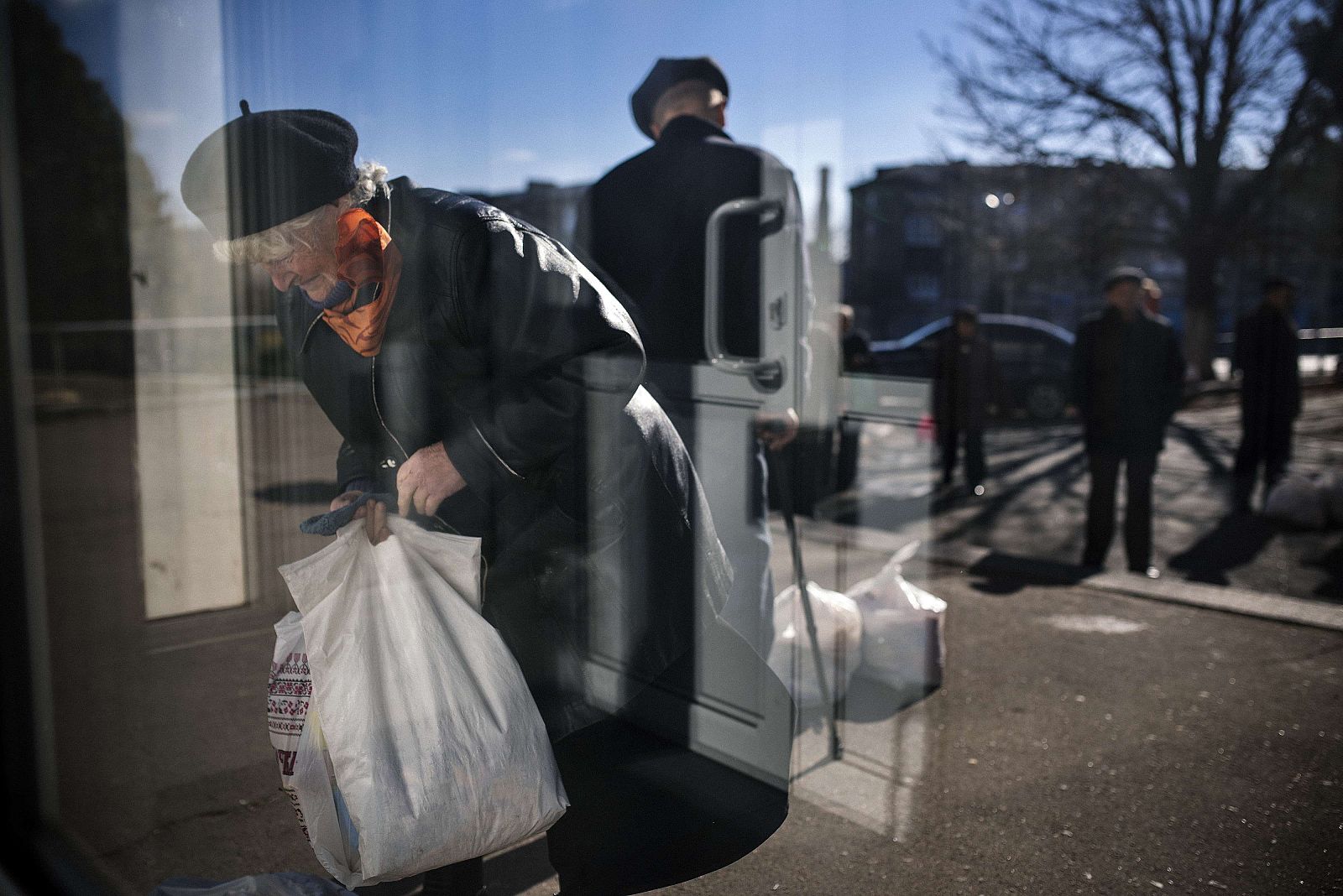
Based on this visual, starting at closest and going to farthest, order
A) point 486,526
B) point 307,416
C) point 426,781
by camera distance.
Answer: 1. point 426,781
2. point 486,526
3. point 307,416

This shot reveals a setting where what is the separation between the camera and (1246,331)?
7.36 metres

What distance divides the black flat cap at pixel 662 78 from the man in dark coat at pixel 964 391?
5.37 metres

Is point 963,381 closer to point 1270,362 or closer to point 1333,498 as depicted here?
point 1270,362

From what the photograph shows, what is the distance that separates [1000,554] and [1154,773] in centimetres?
261

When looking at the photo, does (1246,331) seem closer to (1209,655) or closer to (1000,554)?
(1000,554)

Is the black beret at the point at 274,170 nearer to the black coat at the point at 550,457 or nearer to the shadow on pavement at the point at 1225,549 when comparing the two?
the black coat at the point at 550,457

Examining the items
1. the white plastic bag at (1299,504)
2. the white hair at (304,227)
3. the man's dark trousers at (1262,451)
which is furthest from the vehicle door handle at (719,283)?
the man's dark trousers at (1262,451)

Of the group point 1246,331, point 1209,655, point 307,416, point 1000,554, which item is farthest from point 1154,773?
point 1246,331

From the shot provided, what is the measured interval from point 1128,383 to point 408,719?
4.38 metres

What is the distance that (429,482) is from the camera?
5.31 ft

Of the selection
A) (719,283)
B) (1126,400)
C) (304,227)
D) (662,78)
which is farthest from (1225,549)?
(304,227)

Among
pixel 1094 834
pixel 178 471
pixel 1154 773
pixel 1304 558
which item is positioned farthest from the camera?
pixel 1304 558

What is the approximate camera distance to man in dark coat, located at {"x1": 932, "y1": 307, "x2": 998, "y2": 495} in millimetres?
7309

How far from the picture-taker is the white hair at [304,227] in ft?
5.16
